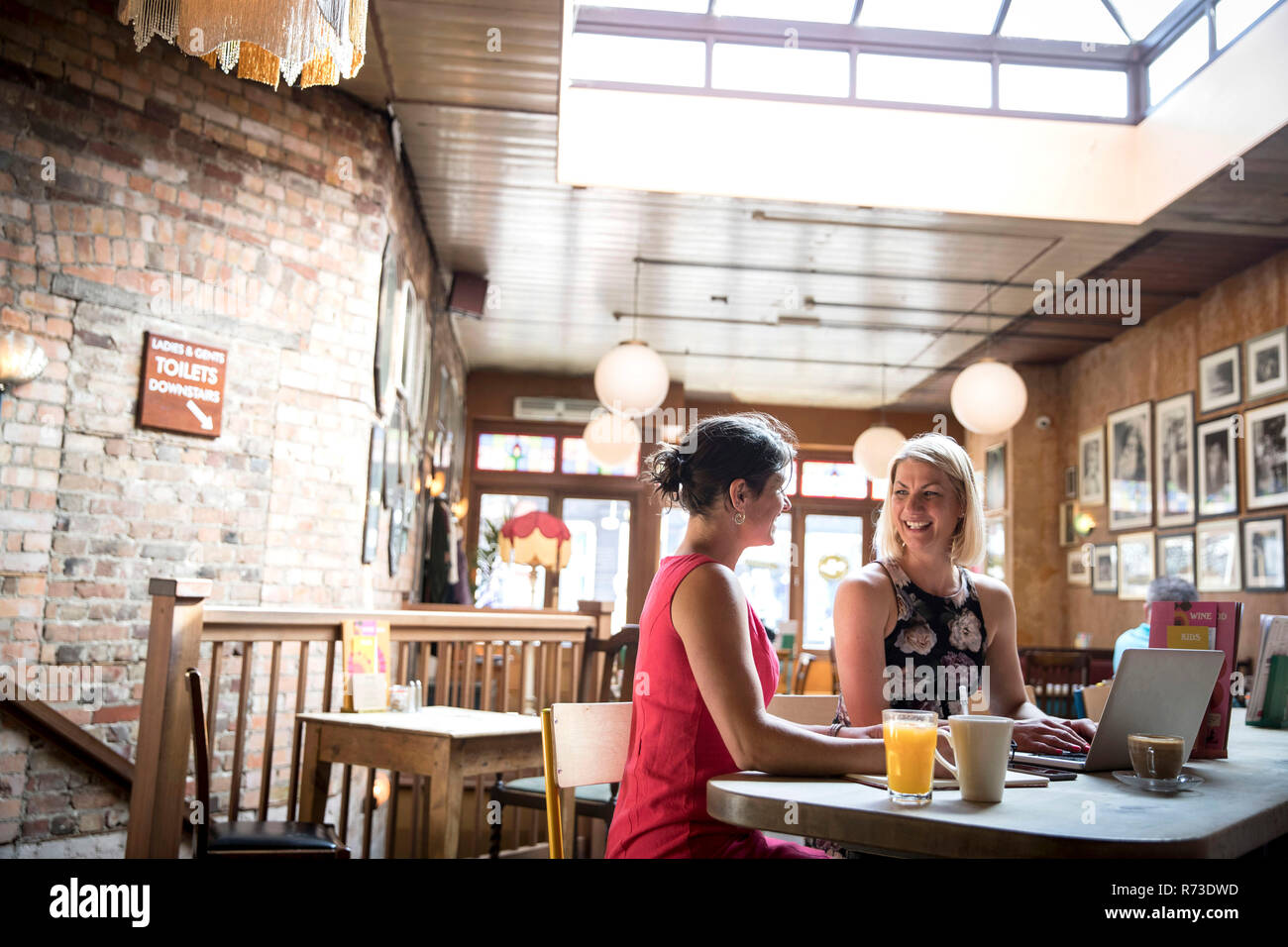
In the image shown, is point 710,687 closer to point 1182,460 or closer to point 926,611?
point 926,611

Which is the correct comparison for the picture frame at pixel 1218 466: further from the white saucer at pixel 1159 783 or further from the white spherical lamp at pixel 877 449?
the white saucer at pixel 1159 783

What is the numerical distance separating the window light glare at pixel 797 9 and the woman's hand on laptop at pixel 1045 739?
4.61 m

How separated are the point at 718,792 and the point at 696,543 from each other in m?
0.51

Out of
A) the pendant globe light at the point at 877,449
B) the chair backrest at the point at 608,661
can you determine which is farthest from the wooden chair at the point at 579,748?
the pendant globe light at the point at 877,449

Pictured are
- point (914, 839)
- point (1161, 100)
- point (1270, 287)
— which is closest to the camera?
point (914, 839)

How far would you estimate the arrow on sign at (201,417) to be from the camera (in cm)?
412

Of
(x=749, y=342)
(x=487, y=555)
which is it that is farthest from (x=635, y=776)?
(x=487, y=555)

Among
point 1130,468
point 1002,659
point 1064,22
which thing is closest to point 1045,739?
point 1002,659

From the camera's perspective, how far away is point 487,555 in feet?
34.1

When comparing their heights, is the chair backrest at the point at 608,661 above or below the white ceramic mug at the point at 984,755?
below

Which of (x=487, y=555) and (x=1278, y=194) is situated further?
(x=487, y=555)

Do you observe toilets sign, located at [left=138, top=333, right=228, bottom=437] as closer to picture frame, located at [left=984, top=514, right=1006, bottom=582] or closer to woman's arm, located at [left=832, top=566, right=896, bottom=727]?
woman's arm, located at [left=832, top=566, right=896, bottom=727]

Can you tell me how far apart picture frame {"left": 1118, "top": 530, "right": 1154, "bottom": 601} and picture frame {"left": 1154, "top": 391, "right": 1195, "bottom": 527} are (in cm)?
25
